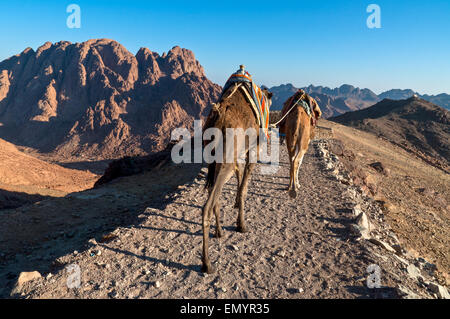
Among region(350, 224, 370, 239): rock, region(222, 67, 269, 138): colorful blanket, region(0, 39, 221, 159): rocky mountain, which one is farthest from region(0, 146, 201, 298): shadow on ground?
region(0, 39, 221, 159): rocky mountain

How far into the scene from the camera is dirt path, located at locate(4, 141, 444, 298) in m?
3.66

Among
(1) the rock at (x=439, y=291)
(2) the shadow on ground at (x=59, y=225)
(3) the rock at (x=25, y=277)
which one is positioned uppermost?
(3) the rock at (x=25, y=277)

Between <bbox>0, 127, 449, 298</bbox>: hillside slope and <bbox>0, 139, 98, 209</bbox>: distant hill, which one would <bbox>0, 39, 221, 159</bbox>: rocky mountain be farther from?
<bbox>0, 127, 449, 298</bbox>: hillside slope

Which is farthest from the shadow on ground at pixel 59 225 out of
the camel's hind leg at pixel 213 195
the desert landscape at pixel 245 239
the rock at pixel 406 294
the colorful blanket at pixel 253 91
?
the rock at pixel 406 294

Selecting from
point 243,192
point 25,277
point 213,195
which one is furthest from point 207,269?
point 25,277

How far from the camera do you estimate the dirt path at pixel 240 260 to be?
3.66m

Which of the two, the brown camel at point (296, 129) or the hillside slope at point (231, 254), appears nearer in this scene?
the hillside slope at point (231, 254)

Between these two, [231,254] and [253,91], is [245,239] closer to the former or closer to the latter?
[231,254]

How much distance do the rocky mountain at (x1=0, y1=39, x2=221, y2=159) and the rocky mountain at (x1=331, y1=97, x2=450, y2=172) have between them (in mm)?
58061

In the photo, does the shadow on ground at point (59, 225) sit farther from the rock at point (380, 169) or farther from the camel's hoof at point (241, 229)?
the rock at point (380, 169)

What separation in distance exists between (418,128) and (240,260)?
5808 centimetres

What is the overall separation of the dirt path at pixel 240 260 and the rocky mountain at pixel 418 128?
38.5 m
